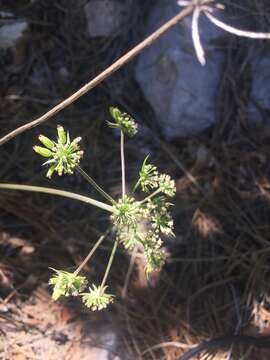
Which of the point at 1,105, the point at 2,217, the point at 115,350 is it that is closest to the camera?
the point at 115,350

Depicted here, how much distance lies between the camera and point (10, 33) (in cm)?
255

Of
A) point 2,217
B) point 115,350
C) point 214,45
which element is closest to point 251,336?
point 115,350

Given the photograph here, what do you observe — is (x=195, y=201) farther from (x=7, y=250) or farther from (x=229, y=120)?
(x=7, y=250)

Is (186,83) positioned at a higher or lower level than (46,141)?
lower

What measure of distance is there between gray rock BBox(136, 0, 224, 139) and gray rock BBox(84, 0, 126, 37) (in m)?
0.26

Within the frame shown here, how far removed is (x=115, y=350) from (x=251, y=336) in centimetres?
58

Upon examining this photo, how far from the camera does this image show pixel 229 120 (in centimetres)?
249

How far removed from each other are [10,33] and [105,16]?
0.50 meters

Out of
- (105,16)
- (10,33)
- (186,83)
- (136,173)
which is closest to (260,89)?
(186,83)

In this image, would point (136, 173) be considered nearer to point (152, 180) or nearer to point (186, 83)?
point (186, 83)

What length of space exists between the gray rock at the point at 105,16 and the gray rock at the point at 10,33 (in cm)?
36

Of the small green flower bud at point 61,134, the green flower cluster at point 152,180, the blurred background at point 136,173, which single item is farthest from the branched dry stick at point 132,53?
the blurred background at point 136,173

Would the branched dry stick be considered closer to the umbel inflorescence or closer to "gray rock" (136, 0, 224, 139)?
the umbel inflorescence

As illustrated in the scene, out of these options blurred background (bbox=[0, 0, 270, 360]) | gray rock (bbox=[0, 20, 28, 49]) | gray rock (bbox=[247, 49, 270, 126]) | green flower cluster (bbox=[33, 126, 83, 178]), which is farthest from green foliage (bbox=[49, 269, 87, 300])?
gray rock (bbox=[0, 20, 28, 49])
